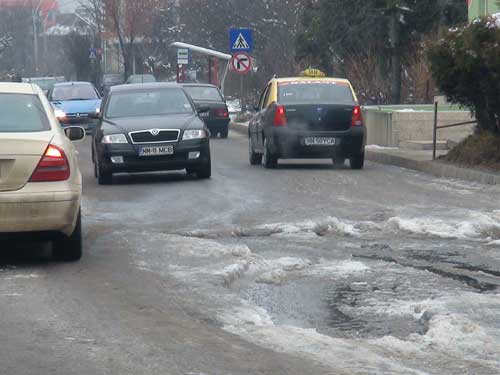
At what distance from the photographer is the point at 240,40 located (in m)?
34.5

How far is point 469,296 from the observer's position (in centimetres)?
806

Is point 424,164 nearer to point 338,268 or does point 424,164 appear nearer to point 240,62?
point 338,268

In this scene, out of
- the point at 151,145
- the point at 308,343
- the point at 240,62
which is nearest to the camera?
the point at 308,343

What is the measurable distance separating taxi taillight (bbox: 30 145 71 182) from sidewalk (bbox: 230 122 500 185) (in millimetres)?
8848

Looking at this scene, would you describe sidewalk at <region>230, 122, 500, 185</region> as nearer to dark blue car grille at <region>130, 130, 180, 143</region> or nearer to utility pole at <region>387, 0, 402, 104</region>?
dark blue car grille at <region>130, 130, 180, 143</region>

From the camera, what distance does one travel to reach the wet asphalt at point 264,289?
21.1ft

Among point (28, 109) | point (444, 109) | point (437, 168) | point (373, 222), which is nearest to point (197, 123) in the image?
point (437, 168)

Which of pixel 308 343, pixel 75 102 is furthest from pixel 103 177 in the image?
pixel 75 102

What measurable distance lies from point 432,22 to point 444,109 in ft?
29.3

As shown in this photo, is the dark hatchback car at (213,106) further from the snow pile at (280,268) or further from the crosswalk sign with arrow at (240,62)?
the snow pile at (280,268)

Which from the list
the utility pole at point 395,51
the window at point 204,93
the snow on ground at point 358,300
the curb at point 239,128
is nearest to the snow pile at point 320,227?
the snow on ground at point 358,300

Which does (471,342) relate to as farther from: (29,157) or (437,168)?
(437,168)

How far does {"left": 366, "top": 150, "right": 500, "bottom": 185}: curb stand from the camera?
17109 millimetres

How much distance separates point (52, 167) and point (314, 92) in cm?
1146
